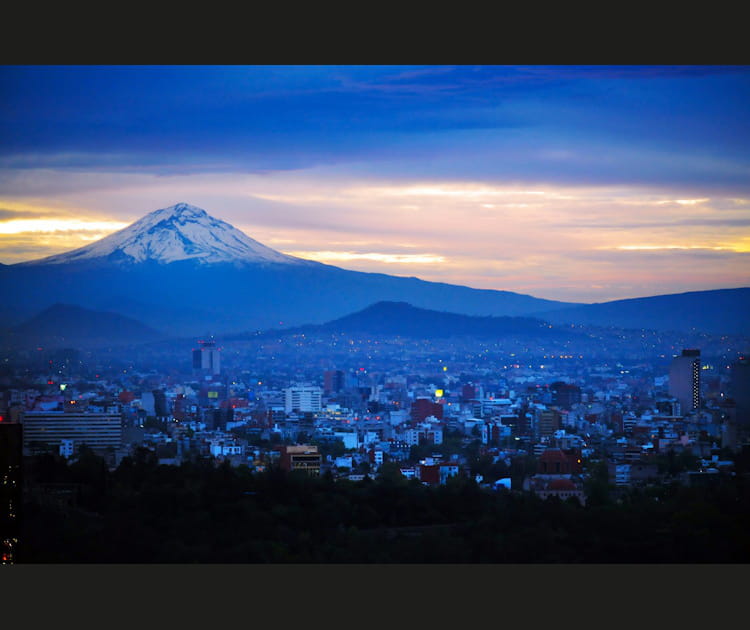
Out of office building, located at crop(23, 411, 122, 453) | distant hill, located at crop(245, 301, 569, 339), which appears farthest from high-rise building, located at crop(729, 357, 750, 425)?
office building, located at crop(23, 411, 122, 453)

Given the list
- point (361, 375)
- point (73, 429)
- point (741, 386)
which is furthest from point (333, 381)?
point (741, 386)

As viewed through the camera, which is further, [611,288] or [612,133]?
[611,288]

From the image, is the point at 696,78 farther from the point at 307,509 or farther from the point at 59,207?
the point at 59,207

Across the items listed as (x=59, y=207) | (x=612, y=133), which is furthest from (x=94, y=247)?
(x=612, y=133)

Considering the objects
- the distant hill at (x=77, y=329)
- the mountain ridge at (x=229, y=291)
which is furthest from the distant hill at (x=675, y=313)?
the distant hill at (x=77, y=329)

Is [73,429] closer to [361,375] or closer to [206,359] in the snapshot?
[206,359]

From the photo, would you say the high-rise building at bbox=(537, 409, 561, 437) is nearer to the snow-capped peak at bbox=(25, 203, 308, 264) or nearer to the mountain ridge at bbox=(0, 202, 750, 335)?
the mountain ridge at bbox=(0, 202, 750, 335)

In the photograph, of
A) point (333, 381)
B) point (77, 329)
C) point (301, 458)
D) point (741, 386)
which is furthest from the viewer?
→ point (333, 381)
